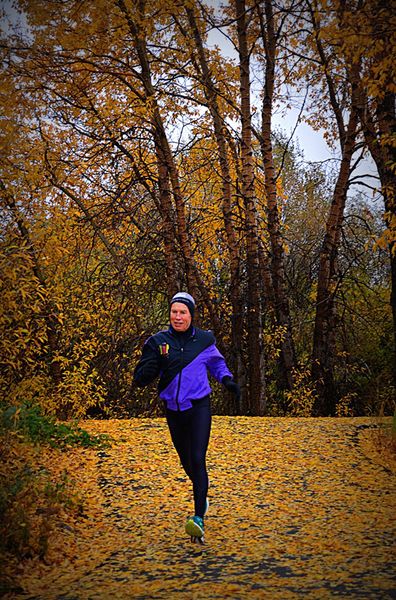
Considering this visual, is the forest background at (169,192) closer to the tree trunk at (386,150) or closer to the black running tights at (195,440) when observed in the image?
the tree trunk at (386,150)

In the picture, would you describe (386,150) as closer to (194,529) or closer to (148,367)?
(148,367)

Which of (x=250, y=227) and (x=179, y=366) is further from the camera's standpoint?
(x=250, y=227)

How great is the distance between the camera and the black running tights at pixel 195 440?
5.00m

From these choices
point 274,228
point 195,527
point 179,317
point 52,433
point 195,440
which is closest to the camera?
point 195,527

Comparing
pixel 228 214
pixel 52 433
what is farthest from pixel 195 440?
pixel 228 214

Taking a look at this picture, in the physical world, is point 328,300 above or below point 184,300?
above

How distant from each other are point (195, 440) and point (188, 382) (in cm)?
45

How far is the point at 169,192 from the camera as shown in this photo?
11.4 metres

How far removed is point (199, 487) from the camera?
197 inches

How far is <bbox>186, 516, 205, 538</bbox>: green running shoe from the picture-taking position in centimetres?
491

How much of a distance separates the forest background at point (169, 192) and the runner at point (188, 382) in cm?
399

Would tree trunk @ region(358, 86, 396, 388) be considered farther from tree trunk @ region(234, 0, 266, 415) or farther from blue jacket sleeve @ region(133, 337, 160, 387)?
blue jacket sleeve @ region(133, 337, 160, 387)

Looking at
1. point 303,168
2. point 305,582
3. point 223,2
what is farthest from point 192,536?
point 303,168

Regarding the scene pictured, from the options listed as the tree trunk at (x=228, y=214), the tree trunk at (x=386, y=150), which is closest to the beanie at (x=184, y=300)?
the tree trunk at (x=386, y=150)
